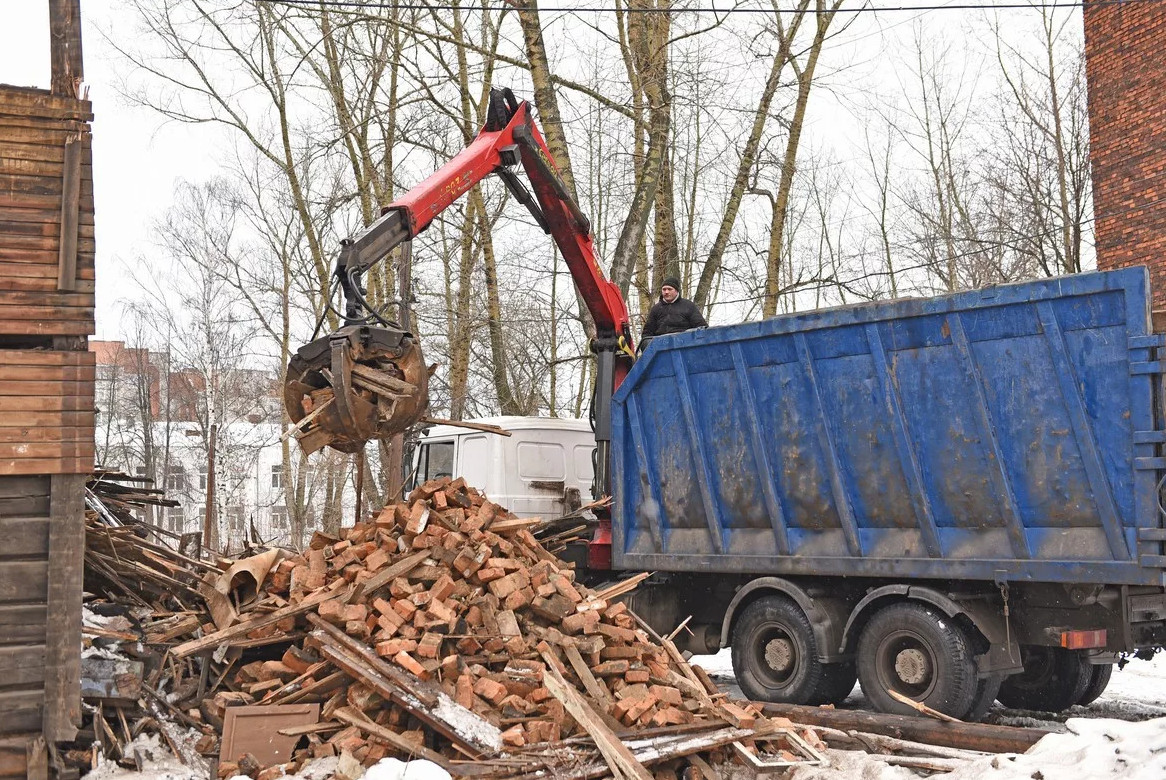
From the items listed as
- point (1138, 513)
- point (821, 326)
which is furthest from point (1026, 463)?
point (821, 326)

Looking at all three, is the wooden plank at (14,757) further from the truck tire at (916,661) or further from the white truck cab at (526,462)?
the white truck cab at (526,462)

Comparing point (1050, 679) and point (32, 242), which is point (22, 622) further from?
point (1050, 679)

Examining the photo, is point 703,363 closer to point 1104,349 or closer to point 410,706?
point 1104,349

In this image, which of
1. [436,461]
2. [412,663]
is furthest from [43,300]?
[436,461]

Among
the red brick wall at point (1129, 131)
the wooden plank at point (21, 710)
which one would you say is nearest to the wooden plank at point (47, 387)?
the wooden plank at point (21, 710)

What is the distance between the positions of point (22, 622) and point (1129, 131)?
1743 cm

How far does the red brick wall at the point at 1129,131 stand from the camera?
16.8 m

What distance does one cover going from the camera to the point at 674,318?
1065 cm

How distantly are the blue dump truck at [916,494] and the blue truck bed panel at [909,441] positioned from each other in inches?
0.6

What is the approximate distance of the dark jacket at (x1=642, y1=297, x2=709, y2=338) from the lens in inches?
419

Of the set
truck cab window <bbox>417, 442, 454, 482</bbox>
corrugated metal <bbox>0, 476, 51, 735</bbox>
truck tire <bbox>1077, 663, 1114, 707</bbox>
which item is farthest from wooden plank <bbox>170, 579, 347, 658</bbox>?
truck tire <bbox>1077, 663, 1114, 707</bbox>

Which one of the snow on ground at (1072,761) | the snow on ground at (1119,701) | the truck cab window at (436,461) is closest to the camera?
the snow on ground at (1072,761)

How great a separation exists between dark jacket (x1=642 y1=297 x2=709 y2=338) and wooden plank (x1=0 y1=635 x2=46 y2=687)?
20.6ft

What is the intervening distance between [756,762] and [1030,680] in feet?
11.8
